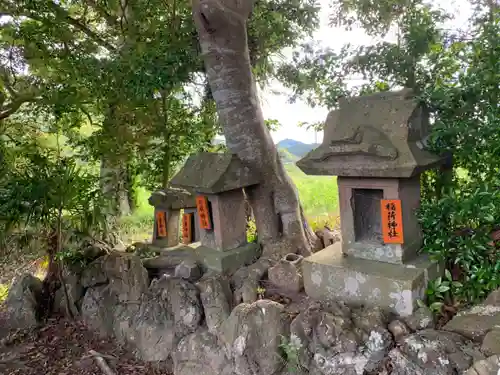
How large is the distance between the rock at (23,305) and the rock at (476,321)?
5.97m

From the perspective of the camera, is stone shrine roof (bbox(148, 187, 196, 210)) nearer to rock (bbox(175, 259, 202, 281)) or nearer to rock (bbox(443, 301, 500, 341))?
rock (bbox(175, 259, 202, 281))

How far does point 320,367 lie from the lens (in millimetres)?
3803

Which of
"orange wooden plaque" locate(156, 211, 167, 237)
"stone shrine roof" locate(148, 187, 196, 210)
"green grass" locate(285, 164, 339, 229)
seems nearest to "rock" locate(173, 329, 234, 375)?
"orange wooden plaque" locate(156, 211, 167, 237)

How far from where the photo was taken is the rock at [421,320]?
12.2ft

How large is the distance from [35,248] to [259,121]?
4187 millimetres

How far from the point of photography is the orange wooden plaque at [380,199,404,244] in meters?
4.10

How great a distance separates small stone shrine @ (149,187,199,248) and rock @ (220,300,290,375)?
2570mm

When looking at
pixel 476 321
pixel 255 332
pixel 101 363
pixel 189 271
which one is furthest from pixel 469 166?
pixel 101 363

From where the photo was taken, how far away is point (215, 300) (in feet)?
16.2

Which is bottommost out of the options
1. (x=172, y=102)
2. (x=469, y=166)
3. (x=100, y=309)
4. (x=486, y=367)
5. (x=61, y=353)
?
(x=61, y=353)

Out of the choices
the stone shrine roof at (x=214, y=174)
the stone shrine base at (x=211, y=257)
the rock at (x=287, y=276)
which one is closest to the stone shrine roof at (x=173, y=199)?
the stone shrine base at (x=211, y=257)

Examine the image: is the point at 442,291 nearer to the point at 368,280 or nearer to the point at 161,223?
the point at 368,280

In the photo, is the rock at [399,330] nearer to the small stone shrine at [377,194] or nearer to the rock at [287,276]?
the small stone shrine at [377,194]

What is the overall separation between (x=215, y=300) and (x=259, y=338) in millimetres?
901
